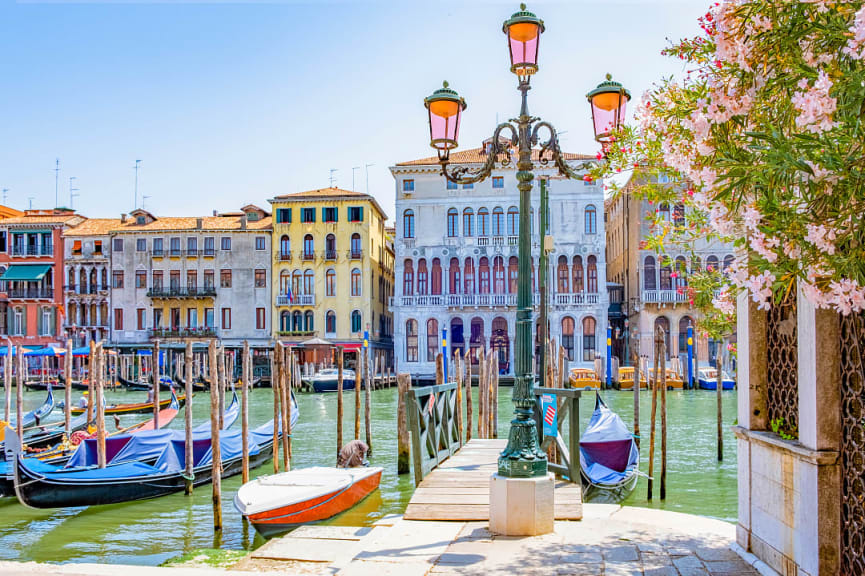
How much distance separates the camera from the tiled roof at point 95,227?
4153 centimetres

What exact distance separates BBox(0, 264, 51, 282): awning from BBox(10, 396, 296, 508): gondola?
32.0 meters

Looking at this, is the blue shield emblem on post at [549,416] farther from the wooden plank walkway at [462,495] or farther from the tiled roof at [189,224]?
the tiled roof at [189,224]

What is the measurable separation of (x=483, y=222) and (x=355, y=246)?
663 cm

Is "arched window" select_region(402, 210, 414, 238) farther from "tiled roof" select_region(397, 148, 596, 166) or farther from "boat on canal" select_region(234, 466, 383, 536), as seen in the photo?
"boat on canal" select_region(234, 466, 383, 536)

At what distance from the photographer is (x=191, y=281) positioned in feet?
133

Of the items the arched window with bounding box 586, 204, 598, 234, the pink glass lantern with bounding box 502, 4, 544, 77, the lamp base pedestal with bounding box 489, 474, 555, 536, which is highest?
the arched window with bounding box 586, 204, 598, 234

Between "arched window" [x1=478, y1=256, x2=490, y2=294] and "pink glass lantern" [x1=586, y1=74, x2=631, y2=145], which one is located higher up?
"arched window" [x1=478, y1=256, x2=490, y2=294]

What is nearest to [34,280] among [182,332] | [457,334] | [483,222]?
[182,332]

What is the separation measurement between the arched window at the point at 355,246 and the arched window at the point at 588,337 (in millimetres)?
11345

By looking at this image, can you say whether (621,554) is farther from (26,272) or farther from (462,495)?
(26,272)

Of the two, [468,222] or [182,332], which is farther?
[182,332]

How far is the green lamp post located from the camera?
17.7 feet

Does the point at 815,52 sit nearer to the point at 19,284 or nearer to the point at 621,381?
the point at 621,381

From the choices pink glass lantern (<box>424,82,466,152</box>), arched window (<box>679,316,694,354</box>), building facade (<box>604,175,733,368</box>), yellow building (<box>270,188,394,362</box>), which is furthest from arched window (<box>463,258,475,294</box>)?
pink glass lantern (<box>424,82,466,152</box>)
